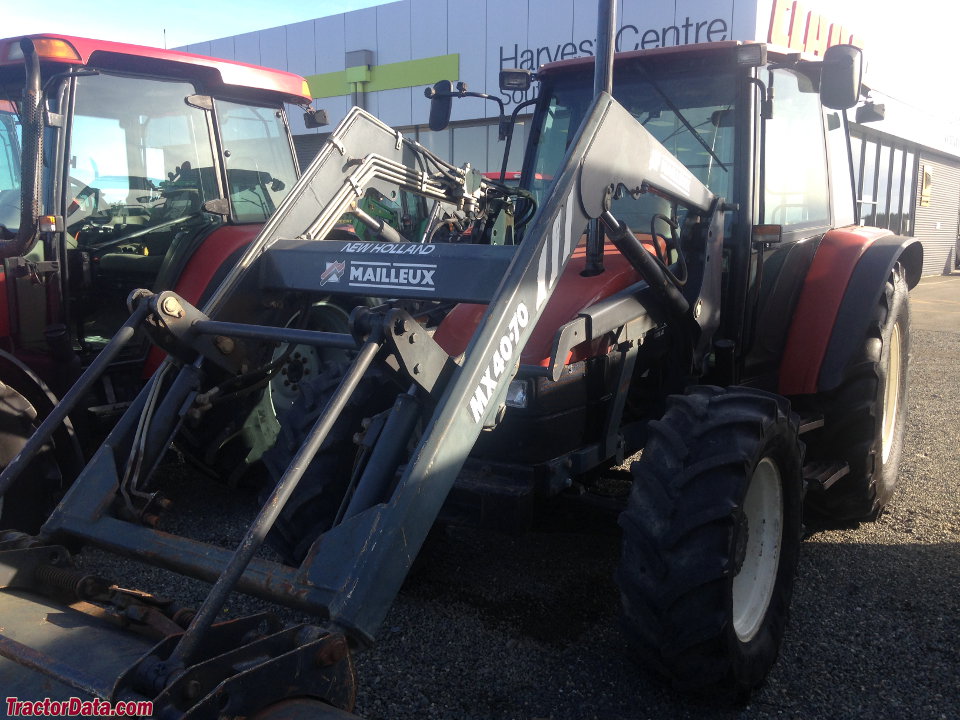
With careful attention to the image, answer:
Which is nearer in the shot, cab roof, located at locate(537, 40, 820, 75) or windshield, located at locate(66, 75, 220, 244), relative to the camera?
cab roof, located at locate(537, 40, 820, 75)

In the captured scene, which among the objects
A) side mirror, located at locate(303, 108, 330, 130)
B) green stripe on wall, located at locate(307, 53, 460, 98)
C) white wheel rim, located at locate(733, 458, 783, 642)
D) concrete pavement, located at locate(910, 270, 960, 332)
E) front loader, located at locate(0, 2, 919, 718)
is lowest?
concrete pavement, located at locate(910, 270, 960, 332)

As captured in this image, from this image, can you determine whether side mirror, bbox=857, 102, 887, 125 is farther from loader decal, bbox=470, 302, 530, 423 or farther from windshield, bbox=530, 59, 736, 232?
loader decal, bbox=470, 302, 530, 423

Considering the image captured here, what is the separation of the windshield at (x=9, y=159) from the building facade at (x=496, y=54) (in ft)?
32.6

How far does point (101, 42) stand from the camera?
4.09m

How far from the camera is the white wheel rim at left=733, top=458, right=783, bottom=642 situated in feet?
9.16

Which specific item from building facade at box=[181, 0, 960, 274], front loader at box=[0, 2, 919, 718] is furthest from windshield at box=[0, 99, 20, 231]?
building facade at box=[181, 0, 960, 274]

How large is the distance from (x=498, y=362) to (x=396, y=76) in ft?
52.0

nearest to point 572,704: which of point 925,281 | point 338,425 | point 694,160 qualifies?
point 338,425

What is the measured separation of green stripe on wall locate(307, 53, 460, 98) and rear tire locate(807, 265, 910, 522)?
13.0 m

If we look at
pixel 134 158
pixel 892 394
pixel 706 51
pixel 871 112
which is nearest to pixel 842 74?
pixel 706 51

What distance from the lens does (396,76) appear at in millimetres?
16891

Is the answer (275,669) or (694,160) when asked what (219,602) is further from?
(694,160)

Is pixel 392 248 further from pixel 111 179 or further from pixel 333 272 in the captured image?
pixel 111 179

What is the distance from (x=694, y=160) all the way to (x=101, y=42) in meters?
2.95
